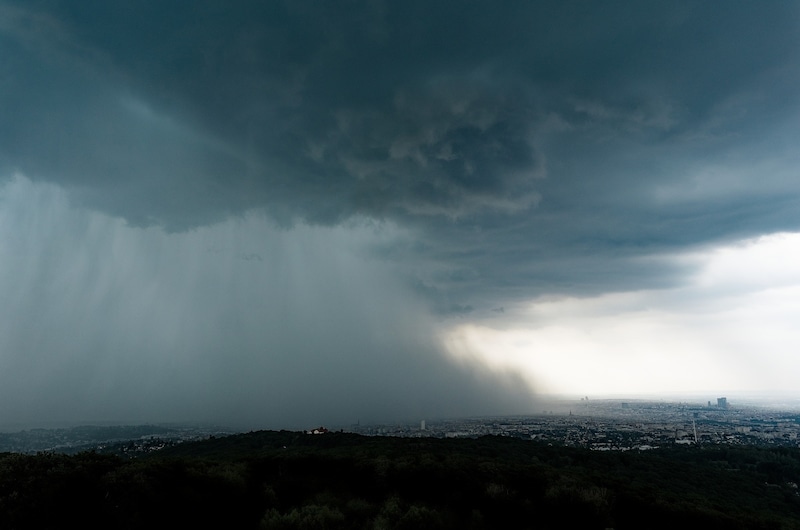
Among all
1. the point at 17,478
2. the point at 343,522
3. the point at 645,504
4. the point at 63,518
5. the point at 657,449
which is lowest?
the point at 657,449

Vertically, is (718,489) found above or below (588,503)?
below

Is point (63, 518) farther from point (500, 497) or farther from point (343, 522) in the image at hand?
point (500, 497)

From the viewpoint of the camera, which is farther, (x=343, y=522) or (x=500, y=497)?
(x=500, y=497)

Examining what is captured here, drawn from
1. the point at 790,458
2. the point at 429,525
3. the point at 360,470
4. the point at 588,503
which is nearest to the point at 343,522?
the point at 429,525

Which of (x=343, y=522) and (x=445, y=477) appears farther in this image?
(x=445, y=477)

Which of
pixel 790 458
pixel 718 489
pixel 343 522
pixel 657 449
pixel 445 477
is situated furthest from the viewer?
pixel 657 449

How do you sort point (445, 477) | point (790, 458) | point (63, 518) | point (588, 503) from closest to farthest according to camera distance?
point (63, 518) < point (588, 503) < point (445, 477) < point (790, 458)

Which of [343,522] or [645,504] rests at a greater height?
[343,522]

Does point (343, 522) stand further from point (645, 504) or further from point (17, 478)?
point (645, 504)

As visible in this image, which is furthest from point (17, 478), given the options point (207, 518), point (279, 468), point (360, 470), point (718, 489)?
point (718, 489)
